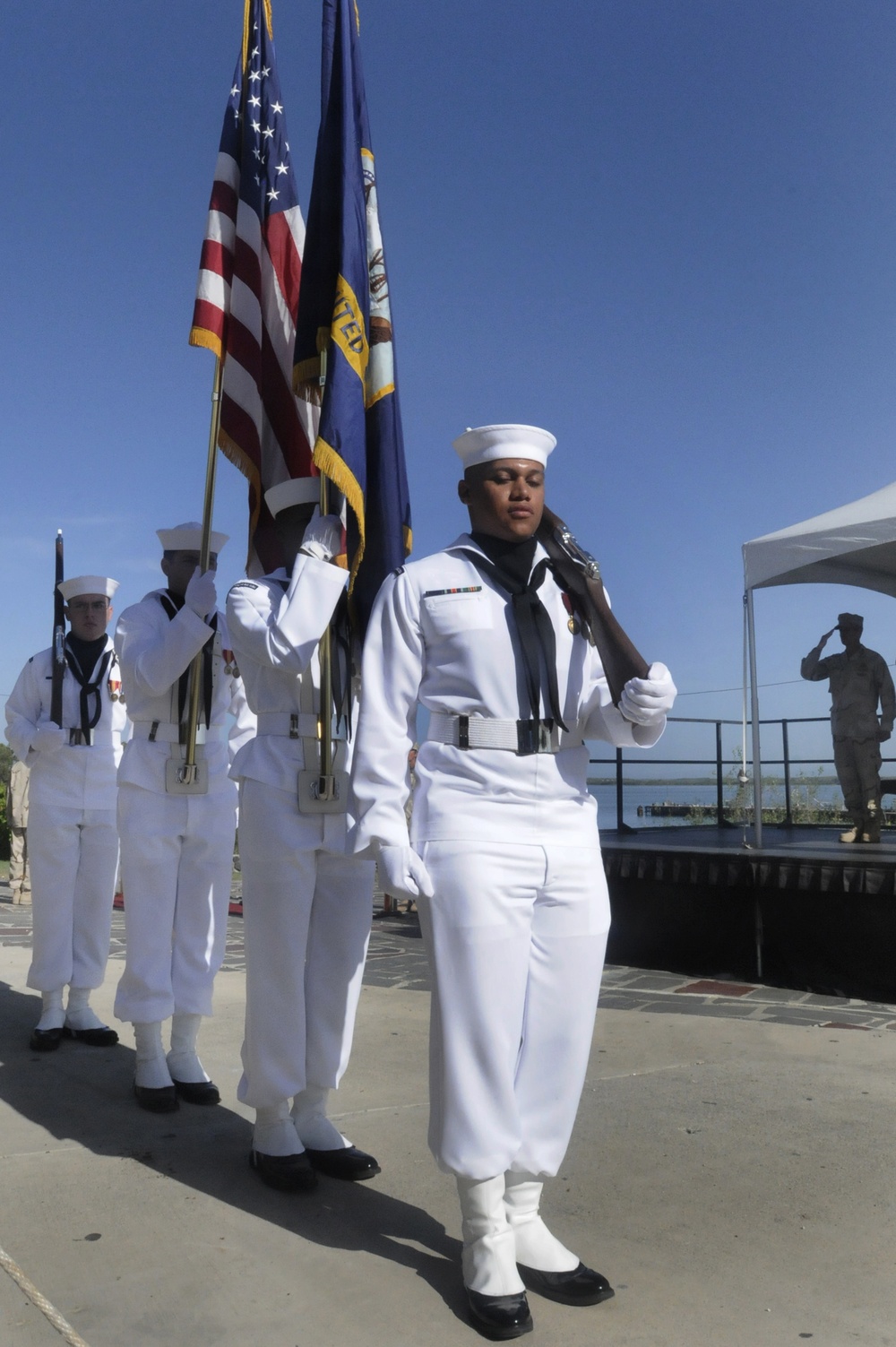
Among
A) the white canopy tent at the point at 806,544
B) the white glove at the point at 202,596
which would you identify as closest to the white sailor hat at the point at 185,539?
the white glove at the point at 202,596

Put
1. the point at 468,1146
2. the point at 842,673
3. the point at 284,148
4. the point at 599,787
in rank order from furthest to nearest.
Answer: the point at 599,787 → the point at 842,673 → the point at 284,148 → the point at 468,1146

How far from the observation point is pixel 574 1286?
2.64 meters

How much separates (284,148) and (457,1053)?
12.1 ft

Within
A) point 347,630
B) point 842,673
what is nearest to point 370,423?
point 347,630

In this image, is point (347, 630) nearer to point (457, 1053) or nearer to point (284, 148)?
point (457, 1053)

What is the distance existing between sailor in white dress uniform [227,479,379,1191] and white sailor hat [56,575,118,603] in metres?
2.38

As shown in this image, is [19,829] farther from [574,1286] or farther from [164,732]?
[574,1286]

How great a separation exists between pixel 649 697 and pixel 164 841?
238 cm

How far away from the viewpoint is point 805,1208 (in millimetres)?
3193

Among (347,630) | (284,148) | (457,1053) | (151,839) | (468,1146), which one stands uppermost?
(284,148)

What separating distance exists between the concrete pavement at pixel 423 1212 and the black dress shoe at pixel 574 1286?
3cm

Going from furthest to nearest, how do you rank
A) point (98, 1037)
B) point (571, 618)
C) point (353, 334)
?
1. point (98, 1037)
2. point (353, 334)
3. point (571, 618)

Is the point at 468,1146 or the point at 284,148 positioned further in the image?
the point at 284,148

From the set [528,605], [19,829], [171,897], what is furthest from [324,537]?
[19,829]
